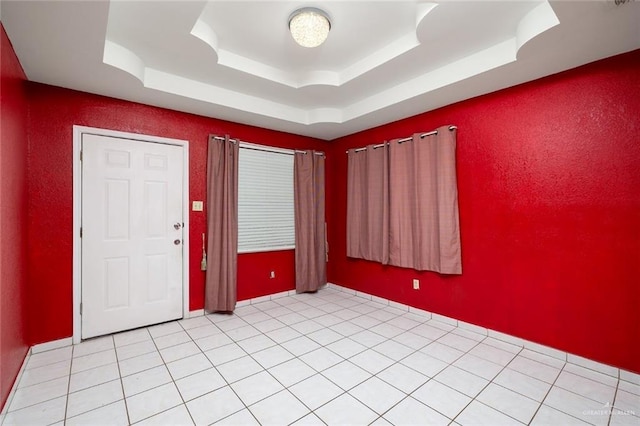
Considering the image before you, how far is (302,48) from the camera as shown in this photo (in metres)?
2.73

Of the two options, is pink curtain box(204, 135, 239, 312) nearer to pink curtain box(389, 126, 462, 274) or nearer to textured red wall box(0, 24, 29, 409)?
textured red wall box(0, 24, 29, 409)

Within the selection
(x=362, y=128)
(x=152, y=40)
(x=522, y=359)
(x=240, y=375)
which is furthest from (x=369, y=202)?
(x=152, y=40)

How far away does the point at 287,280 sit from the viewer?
441 cm

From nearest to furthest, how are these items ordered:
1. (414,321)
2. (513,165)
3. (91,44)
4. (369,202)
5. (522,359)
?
(91,44) < (522,359) < (513,165) < (414,321) < (369,202)

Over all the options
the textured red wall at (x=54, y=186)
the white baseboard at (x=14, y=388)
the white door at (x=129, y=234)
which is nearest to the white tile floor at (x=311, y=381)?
the white baseboard at (x=14, y=388)

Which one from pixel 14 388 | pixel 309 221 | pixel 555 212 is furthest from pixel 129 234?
pixel 555 212

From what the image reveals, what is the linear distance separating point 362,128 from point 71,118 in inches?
135

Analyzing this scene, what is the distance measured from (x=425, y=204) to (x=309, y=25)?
2284 mm

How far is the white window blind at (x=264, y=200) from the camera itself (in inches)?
156

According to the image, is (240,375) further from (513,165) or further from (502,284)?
(513,165)

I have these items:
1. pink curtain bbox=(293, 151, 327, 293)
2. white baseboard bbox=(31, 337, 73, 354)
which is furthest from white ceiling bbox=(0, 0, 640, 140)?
white baseboard bbox=(31, 337, 73, 354)

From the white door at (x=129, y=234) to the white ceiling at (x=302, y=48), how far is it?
645 millimetres

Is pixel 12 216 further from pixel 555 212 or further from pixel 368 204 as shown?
pixel 555 212

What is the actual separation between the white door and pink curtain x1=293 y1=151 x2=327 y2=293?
1672 mm
